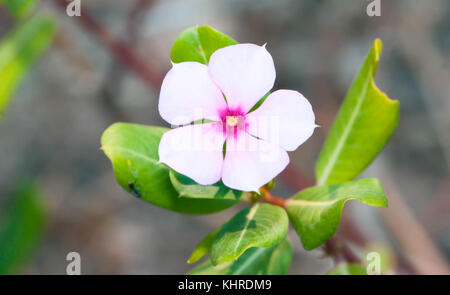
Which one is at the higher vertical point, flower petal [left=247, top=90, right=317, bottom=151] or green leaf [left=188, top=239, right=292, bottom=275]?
flower petal [left=247, top=90, right=317, bottom=151]

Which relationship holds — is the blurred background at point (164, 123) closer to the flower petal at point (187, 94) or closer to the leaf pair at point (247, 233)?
the leaf pair at point (247, 233)

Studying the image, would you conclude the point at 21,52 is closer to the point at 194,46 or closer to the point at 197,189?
the point at 194,46

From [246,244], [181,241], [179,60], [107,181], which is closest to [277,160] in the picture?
[246,244]

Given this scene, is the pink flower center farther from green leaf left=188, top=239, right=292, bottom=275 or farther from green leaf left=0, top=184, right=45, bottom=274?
green leaf left=0, top=184, right=45, bottom=274

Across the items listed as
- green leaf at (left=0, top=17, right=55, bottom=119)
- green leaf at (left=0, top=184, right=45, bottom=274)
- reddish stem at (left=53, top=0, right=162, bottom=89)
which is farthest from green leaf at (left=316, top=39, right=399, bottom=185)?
green leaf at (left=0, top=184, right=45, bottom=274)
